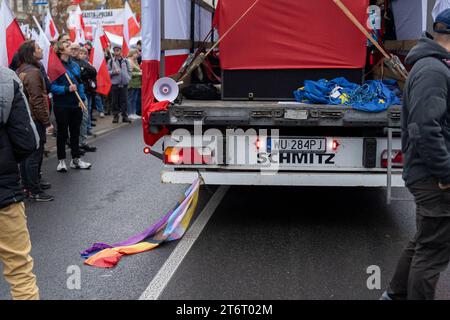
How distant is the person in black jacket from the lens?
12.6 ft

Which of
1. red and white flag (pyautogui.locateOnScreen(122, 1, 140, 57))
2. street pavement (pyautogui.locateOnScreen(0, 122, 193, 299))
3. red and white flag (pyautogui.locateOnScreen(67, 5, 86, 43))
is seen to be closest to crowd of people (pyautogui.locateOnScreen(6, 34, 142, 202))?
street pavement (pyautogui.locateOnScreen(0, 122, 193, 299))

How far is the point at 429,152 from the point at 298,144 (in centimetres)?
238

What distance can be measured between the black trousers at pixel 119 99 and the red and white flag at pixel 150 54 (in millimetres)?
10554

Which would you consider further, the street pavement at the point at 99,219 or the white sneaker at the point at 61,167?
the white sneaker at the point at 61,167

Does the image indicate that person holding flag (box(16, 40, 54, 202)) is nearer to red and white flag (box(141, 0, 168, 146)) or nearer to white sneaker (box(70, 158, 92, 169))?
white sneaker (box(70, 158, 92, 169))

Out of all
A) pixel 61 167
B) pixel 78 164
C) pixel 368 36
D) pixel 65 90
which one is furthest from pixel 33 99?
pixel 368 36

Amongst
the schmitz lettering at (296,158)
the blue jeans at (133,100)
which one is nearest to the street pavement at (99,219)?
the schmitz lettering at (296,158)

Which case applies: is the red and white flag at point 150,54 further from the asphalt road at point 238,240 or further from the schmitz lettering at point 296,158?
the asphalt road at point 238,240

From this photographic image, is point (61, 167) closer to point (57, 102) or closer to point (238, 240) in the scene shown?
point (57, 102)

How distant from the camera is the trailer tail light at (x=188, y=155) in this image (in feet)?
20.0

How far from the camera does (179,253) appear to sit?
5.69 m

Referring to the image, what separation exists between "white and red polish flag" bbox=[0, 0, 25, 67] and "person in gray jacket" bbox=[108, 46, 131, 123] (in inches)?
330

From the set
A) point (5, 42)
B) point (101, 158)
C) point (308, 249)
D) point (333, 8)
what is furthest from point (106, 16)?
point (308, 249)
